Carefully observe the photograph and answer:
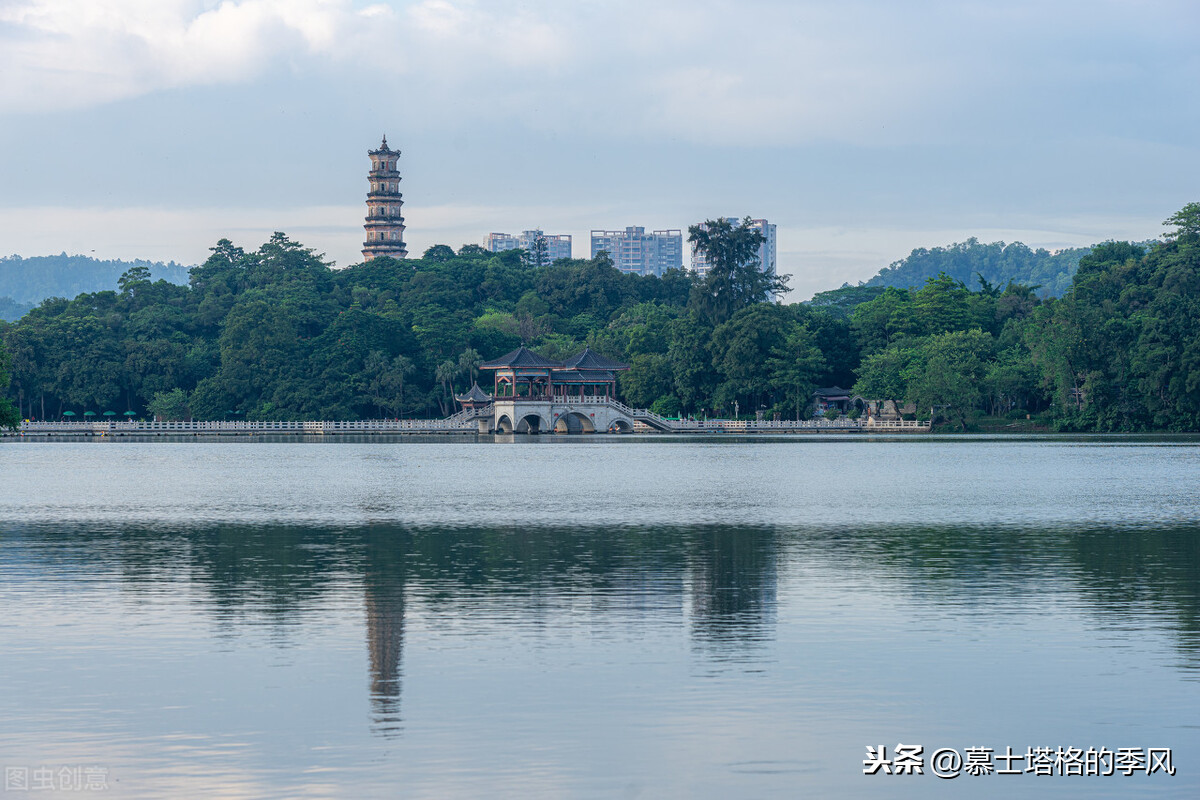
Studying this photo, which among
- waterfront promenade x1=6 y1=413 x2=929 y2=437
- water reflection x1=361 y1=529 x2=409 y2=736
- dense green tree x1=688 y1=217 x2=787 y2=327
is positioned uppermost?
dense green tree x1=688 y1=217 x2=787 y2=327

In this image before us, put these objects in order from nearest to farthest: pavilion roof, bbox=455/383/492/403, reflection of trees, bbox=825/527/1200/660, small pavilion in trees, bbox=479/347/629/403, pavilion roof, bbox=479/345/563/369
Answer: reflection of trees, bbox=825/527/1200/660 < pavilion roof, bbox=479/345/563/369 < small pavilion in trees, bbox=479/347/629/403 < pavilion roof, bbox=455/383/492/403

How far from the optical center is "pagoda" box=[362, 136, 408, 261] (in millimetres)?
176125

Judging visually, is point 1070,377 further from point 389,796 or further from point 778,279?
point 389,796

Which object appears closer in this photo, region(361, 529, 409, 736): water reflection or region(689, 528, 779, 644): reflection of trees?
region(361, 529, 409, 736): water reflection

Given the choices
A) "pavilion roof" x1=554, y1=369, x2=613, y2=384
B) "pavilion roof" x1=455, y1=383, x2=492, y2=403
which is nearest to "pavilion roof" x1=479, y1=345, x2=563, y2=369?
"pavilion roof" x1=554, y1=369, x2=613, y2=384

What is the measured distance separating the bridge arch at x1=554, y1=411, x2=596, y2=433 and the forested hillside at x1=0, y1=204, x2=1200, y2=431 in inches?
218

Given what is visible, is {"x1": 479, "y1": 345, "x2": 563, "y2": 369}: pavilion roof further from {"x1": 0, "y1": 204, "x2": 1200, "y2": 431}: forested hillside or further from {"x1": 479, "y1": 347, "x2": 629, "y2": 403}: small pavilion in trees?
{"x1": 0, "y1": 204, "x2": 1200, "y2": 431}: forested hillside

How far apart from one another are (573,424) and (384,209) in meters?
67.0

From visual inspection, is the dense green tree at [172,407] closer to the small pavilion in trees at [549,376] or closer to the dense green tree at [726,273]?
the small pavilion in trees at [549,376]

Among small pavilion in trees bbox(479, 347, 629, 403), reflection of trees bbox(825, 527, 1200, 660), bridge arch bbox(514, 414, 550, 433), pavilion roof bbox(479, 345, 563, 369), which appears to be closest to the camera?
reflection of trees bbox(825, 527, 1200, 660)

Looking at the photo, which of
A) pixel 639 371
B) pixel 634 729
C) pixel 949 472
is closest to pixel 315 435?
pixel 639 371

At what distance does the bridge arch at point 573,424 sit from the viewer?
390ft

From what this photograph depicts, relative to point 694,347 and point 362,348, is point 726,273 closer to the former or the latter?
point 694,347

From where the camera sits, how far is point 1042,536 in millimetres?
30359
